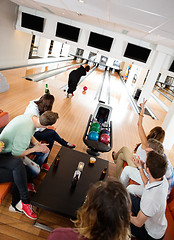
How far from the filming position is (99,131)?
3387 millimetres

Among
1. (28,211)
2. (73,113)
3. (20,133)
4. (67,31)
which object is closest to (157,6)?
(20,133)

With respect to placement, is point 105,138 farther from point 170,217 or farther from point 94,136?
point 170,217

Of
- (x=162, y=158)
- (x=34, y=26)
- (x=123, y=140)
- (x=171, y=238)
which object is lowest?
(x=123, y=140)

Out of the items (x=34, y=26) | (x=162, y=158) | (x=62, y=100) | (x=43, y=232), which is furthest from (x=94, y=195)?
(x=34, y=26)

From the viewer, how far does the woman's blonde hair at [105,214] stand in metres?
0.80

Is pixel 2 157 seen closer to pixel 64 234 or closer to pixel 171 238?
Answer: pixel 64 234

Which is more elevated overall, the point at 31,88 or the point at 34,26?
the point at 34,26

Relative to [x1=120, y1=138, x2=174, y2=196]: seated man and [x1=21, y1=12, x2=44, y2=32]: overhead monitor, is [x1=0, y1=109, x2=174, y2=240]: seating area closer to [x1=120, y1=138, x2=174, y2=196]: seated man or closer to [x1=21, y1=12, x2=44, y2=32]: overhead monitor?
[x1=120, y1=138, x2=174, y2=196]: seated man

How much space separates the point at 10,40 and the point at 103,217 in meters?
8.07

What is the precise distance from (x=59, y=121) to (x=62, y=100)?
1.69 m

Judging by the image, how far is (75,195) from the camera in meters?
1.77

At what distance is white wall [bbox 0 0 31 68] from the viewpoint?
6.48 m

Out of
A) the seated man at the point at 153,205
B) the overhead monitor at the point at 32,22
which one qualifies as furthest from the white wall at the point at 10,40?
the seated man at the point at 153,205

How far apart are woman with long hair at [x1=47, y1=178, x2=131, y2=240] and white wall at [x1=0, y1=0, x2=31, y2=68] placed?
7267mm
